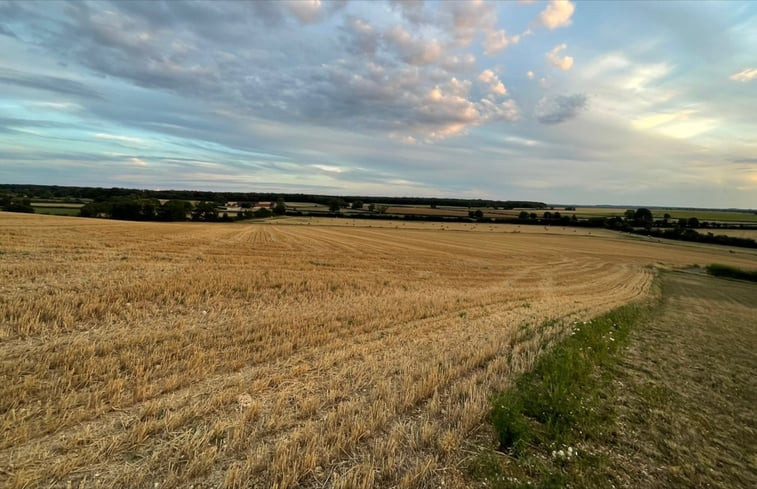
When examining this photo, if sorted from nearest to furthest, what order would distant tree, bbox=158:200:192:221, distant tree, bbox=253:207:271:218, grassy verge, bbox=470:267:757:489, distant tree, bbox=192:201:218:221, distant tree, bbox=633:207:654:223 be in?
grassy verge, bbox=470:267:757:489 < distant tree, bbox=158:200:192:221 < distant tree, bbox=192:201:218:221 < distant tree, bbox=253:207:271:218 < distant tree, bbox=633:207:654:223

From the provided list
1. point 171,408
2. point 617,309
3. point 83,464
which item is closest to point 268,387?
point 171,408

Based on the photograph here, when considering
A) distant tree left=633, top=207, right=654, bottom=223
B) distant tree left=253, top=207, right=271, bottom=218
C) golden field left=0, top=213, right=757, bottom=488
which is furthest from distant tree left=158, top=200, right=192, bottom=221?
distant tree left=633, top=207, right=654, bottom=223

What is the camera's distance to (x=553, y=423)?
5.35 m

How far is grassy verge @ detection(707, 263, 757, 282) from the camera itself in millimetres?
39250

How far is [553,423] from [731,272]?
52912 mm

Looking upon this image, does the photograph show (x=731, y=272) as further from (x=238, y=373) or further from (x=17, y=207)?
(x=17, y=207)

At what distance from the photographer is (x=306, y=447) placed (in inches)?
171

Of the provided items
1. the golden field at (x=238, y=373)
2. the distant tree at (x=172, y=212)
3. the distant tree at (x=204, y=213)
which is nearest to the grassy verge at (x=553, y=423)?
the golden field at (x=238, y=373)

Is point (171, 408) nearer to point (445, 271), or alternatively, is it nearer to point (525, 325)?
point (525, 325)

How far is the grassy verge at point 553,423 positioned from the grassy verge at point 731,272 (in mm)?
47528

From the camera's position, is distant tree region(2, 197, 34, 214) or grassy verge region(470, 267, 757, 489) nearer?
grassy verge region(470, 267, 757, 489)

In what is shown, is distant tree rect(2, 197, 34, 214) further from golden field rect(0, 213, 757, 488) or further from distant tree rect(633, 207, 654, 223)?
distant tree rect(633, 207, 654, 223)

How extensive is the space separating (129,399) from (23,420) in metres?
1.21

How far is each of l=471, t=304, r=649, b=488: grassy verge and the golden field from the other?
392 mm
